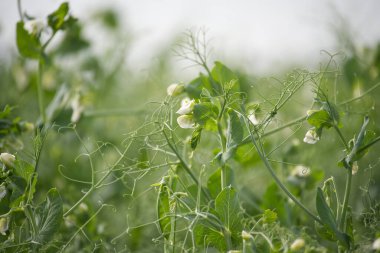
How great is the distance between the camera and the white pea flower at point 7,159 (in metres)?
0.61

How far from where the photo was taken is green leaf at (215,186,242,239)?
578 mm

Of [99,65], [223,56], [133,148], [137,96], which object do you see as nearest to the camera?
[133,148]

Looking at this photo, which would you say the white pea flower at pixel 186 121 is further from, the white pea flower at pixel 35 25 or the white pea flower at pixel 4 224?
the white pea flower at pixel 35 25

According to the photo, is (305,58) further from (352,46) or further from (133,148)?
(133,148)

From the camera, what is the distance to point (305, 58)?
1.43 m

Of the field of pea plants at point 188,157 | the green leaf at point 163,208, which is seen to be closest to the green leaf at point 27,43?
the field of pea plants at point 188,157

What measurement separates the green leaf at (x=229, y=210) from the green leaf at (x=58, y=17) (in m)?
0.47

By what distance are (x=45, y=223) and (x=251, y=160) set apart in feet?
1.50

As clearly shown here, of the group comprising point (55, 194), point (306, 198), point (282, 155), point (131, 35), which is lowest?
point (306, 198)

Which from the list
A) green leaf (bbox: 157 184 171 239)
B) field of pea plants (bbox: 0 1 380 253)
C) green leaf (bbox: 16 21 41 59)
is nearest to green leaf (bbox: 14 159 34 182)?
field of pea plants (bbox: 0 1 380 253)

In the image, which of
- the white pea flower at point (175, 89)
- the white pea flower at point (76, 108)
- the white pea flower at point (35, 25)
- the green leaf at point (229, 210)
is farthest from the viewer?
the white pea flower at point (76, 108)

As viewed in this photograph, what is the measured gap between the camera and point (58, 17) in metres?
0.84

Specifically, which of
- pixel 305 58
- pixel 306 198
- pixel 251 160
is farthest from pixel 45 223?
pixel 305 58

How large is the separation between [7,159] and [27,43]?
1.03 ft
